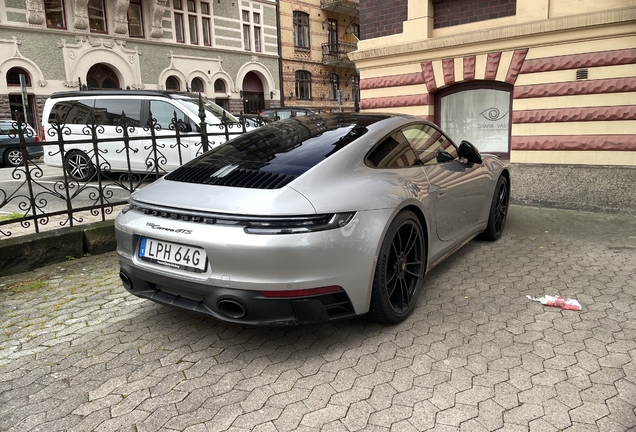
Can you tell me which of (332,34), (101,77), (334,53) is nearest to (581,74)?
(101,77)

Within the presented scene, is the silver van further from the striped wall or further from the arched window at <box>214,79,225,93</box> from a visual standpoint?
the arched window at <box>214,79,225,93</box>

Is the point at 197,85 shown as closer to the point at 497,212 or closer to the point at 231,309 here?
the point at 497,212

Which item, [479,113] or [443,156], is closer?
[443,156]

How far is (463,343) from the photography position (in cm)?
303

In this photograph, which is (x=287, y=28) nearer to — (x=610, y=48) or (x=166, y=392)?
(x=610, y=48)

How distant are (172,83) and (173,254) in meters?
26.1

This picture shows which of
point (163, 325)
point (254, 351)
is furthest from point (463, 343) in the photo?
point (163, 325)

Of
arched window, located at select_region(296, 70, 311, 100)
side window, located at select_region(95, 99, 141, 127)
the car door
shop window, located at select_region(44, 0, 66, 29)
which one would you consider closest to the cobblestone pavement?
A: the car door

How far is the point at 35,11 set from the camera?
20.8 metres

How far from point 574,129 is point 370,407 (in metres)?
6.68

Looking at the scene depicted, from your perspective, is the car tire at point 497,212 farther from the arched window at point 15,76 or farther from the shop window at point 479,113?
the arched window at point 15,76

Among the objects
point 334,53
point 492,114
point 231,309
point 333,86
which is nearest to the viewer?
point 231,309

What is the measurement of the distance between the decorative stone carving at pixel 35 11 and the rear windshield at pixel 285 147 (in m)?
22.3

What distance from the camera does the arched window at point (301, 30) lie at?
32.5 metres
